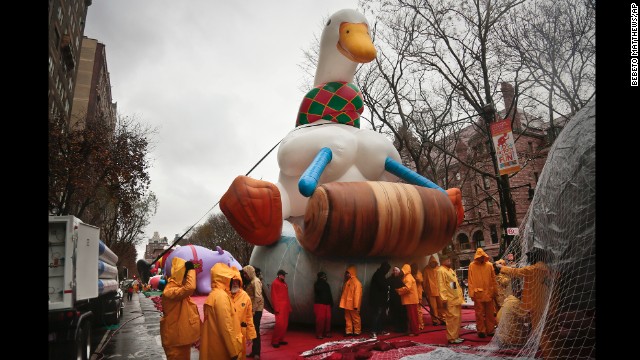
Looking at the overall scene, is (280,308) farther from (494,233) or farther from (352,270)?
(494,233)

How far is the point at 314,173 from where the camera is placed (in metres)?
7.29

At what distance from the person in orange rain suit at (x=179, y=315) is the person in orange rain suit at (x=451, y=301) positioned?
394 cm

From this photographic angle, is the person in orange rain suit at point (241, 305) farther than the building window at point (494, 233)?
No

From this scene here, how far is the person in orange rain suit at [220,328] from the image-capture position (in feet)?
15.9

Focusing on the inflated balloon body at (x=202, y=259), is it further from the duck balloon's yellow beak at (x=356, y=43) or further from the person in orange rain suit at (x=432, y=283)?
the duck balloon's yellow beak at (x=356, y=43)

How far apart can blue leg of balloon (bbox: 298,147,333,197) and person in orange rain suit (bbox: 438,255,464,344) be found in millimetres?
2818

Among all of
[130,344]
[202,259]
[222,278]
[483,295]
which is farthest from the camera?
[202,259]

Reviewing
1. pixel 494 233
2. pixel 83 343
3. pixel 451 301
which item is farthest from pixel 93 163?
pixel 494 233

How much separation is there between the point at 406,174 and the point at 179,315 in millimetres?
5076

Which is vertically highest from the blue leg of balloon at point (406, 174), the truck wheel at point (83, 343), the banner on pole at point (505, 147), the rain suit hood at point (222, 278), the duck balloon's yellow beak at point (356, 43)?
the duck balloon's yellow beak at point (356, 43)

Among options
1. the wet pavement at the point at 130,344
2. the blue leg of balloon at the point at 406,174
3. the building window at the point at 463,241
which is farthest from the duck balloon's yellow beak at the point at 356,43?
the building window at the point at 463,241
